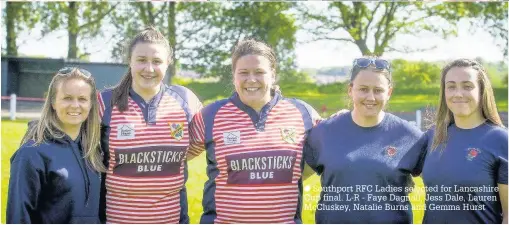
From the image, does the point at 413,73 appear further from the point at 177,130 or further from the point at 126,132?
the point at 126,132

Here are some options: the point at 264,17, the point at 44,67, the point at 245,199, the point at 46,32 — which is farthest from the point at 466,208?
the point at 44,67

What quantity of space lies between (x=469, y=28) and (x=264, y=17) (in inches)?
→ 184

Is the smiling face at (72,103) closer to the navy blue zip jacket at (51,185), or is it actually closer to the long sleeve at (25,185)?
the navy blue zip jacket at (51,185)

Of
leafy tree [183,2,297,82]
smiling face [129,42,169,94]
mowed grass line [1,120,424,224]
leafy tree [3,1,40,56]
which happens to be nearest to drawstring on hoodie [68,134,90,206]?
smiling face [129,42,169,94]

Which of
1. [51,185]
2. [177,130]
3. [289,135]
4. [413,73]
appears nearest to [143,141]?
[177,130]

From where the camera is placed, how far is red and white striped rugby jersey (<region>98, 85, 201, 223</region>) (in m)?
3.93

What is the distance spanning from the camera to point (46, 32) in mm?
11211

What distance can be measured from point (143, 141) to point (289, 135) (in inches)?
34.3

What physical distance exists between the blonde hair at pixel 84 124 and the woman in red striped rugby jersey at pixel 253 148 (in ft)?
2.06

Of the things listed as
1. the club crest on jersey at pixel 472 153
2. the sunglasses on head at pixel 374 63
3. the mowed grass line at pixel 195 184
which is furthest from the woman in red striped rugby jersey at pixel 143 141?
the club crest on jersey at pixel 472 153

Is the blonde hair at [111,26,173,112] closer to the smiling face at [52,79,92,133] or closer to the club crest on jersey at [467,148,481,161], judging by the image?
the smiling face at [52,79,92,133]

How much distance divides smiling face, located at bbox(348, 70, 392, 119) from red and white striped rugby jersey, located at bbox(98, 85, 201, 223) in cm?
108

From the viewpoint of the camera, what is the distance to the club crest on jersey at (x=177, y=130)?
400 cm

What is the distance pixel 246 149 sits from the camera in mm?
3826
